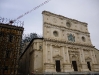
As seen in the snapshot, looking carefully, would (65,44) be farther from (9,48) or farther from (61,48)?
(9,48)

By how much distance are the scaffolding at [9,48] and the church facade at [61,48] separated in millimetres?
3355

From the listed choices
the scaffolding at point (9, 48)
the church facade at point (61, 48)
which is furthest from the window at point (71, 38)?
the scaffolding at point (9, 48)

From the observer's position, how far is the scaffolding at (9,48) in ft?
54.0

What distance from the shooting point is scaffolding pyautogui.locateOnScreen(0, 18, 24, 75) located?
16.5 m

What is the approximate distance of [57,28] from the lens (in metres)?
23.2

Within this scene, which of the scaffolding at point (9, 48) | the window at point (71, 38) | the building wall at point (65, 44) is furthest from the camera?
the window at point (71, 38)

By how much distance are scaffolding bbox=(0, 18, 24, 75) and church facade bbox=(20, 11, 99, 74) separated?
11.0ft

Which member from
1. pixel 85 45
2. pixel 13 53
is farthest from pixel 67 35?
pixel 13 53

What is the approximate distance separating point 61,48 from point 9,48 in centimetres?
1031

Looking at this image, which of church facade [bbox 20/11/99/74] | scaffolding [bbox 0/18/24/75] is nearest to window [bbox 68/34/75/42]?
church facade [bbox 20/11/99/74]

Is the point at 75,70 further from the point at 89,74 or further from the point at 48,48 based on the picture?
the point at 48,48

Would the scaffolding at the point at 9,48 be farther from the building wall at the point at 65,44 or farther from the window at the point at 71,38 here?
the window at the point at 71,38

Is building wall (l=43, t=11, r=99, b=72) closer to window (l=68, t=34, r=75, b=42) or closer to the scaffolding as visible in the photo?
window (l=68, t=34, r=75, b=42)

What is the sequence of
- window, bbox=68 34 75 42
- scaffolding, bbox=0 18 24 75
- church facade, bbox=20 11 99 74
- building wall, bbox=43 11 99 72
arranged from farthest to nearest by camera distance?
window, bbox=68 34 75 42 → building wall, bbox=43 11 99 72 → church facade, bbox=20 11 99 74 → scaffolding, bbox=0 18 24 75
